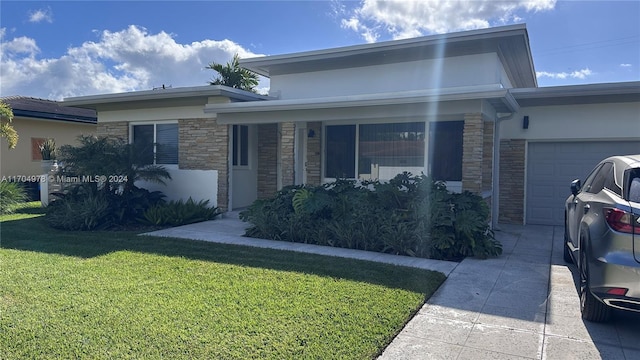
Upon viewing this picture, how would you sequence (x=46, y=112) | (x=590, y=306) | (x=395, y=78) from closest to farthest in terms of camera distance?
(x=590, y=306) < (x=395, y=78) < (x=46, y=112)

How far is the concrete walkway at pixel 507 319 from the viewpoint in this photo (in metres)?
3.79

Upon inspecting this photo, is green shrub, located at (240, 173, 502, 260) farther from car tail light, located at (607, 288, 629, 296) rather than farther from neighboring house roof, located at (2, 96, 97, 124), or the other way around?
neighboring house roof, located at (2, 96, 97, 124)

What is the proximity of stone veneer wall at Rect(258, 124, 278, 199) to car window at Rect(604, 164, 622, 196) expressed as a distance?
30.4ft

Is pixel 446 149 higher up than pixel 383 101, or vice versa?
pixel 383 101

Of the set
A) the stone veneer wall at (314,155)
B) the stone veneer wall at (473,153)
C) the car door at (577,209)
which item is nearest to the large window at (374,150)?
the stone veneer wall at (314,155)

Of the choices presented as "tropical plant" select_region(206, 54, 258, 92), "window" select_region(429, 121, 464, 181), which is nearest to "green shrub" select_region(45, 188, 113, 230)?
"window" select_region(429, 121, 464, 181)

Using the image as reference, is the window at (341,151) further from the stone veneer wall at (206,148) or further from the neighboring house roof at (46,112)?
the neighboring house roof at (46,112)

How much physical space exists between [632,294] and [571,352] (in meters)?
0.74

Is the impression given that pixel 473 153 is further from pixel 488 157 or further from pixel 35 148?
pixel 35 148

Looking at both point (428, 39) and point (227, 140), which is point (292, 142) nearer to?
point (227, 140)

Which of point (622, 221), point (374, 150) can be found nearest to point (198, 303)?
point (622, 221)

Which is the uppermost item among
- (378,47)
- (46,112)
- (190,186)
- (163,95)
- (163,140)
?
(378,47)

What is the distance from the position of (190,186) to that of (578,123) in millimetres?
10345

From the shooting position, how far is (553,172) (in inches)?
433
